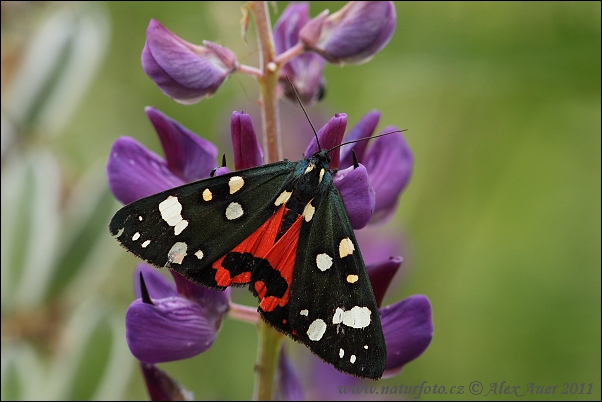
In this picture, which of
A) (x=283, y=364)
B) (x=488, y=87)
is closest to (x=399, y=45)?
(x=488, y=87)

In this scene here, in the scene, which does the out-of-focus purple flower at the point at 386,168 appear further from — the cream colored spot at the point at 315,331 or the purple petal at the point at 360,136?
the cream colored spot at the point at 315,331

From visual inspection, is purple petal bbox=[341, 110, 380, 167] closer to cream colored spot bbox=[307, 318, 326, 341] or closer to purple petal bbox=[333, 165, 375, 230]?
purple petal bbox=[333, 165, 375, 230]

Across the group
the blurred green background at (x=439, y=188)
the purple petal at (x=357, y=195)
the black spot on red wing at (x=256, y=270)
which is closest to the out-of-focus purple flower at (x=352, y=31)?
the purple petal at (x=357, y=195)

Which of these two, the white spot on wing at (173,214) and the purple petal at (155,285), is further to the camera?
the purple petal at (155,285)

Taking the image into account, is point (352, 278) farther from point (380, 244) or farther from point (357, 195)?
point (380, 244)

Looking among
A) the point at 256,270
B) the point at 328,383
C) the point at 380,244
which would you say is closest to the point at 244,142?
the point at 256,270

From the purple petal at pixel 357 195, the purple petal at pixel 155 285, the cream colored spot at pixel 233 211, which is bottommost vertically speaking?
the purple petal at pixel 155 285
